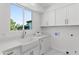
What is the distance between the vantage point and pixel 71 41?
1.13m

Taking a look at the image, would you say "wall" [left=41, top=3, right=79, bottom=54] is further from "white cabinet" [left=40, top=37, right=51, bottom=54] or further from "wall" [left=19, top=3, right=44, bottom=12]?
"wall" [left=19, top=3, right=44, bottom=12]

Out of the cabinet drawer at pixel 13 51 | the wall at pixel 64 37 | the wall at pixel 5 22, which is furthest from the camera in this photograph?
→ the wall at pixel 64 37

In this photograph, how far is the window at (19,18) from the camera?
1.03 m

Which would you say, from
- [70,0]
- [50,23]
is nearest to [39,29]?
[50,23]

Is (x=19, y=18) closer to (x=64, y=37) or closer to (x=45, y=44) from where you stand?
(x=45, y=44)

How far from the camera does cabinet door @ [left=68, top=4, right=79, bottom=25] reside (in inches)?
42.9

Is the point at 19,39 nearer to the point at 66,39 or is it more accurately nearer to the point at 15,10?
the point at 15,10

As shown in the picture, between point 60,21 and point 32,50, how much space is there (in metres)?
0.59

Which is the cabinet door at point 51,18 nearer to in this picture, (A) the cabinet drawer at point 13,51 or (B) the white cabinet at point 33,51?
(B) the white cabinet at point 33,51

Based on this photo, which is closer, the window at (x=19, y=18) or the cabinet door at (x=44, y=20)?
the window at (x=19, y=18)

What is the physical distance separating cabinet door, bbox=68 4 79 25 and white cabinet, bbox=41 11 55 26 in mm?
244

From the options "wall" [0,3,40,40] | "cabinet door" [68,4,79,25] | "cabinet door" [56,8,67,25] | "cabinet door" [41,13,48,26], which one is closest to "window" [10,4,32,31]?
"wall" [0,3,40,40]

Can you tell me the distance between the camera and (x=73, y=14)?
111 cm

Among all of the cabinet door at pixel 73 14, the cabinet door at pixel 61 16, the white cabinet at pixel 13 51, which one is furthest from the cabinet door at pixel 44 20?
the white cabinet at pixel 13 51
